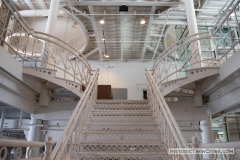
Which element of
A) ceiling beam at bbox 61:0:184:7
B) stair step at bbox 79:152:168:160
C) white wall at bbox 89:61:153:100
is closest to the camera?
stair step at bbox 79:152:168:160

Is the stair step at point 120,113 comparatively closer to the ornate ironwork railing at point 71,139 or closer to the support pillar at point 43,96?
the ornate ironwork railing at point 71,139

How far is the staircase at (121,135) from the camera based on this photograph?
3248 mm

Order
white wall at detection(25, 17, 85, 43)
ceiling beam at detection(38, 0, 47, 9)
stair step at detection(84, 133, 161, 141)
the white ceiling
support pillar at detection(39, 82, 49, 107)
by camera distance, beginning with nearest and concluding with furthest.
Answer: stair step at detection(84, 133, 161, 141)
support pillar at detection(39, 82, 49, 107)
the white ceiling
ceiling beam at detection(38, 0, 47, 9)
white wall at detection(25, 17, 85, 43)

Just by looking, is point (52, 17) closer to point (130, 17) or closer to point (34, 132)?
point (130, 17)

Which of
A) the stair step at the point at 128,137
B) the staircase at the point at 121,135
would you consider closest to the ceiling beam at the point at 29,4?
the staircase at the point at 121,135

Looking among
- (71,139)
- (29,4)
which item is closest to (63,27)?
(29,4)

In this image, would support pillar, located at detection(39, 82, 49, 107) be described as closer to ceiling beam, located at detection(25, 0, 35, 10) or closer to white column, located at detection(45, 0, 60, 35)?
white column, located at detection(45, 0, 60, 35)

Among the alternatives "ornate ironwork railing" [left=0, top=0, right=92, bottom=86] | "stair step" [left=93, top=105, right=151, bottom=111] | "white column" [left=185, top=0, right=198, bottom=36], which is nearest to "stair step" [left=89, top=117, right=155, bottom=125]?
"stair step" [left=93, top=105, right=151, bottom=111]

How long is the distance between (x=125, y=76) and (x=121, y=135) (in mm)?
7450

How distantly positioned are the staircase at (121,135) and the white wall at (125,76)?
18.3 feet

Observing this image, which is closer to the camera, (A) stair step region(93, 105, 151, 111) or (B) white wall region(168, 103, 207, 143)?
(A) stair step region(93, 105, 151, 111)

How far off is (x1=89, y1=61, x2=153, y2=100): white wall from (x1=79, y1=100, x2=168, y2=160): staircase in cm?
558

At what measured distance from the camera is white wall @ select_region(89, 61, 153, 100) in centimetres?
1080

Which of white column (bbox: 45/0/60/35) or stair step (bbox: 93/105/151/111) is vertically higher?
white column (bbox: 45/0/60/35)
